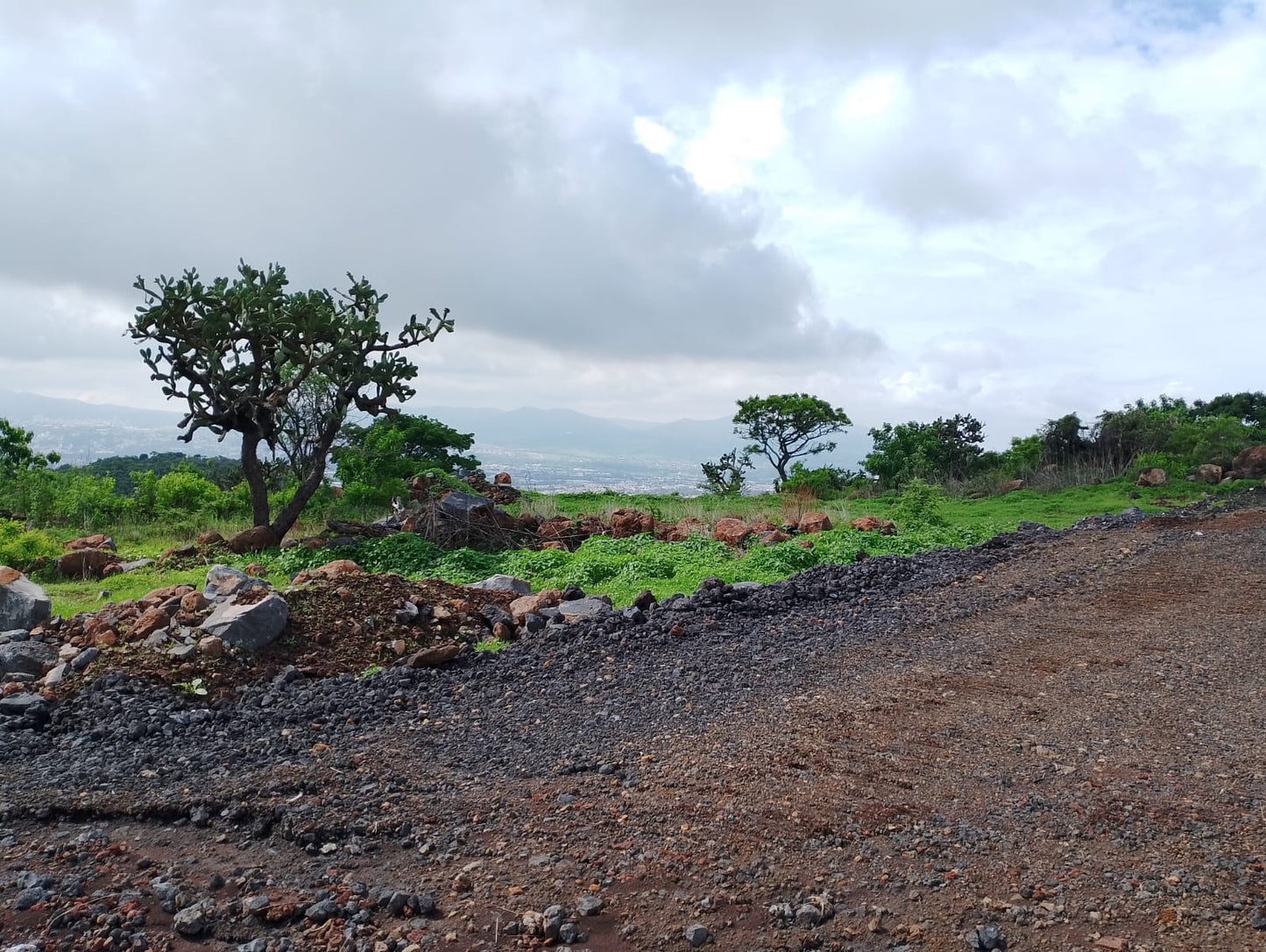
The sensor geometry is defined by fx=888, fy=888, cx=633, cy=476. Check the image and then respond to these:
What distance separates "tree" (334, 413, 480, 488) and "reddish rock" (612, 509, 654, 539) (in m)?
5.07

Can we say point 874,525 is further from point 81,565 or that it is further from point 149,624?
point 81,565

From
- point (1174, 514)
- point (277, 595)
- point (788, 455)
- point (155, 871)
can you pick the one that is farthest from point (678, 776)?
point (788, 455)

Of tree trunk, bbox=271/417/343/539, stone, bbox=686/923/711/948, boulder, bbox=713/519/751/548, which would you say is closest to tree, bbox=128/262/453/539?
tree trunk, bbox=271/417/343/539

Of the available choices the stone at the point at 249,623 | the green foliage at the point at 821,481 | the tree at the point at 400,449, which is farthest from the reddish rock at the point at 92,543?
the green foliage at the point at 821,481

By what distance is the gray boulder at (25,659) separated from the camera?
6816mm

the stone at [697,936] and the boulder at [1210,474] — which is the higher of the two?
the boulder at [1210,474]

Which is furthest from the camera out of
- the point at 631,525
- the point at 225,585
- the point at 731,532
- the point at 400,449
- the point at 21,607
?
the point at 400,449

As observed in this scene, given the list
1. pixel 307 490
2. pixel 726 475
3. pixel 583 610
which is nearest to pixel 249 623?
pixel 583 610

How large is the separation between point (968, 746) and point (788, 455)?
88.9 ft

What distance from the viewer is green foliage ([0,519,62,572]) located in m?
11.9

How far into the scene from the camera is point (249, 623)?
6949 mm

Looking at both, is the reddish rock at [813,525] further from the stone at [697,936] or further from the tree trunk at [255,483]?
the stone at [697,936]

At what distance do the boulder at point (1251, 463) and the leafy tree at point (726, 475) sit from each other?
11303 millimetres

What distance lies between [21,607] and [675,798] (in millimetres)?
7155
